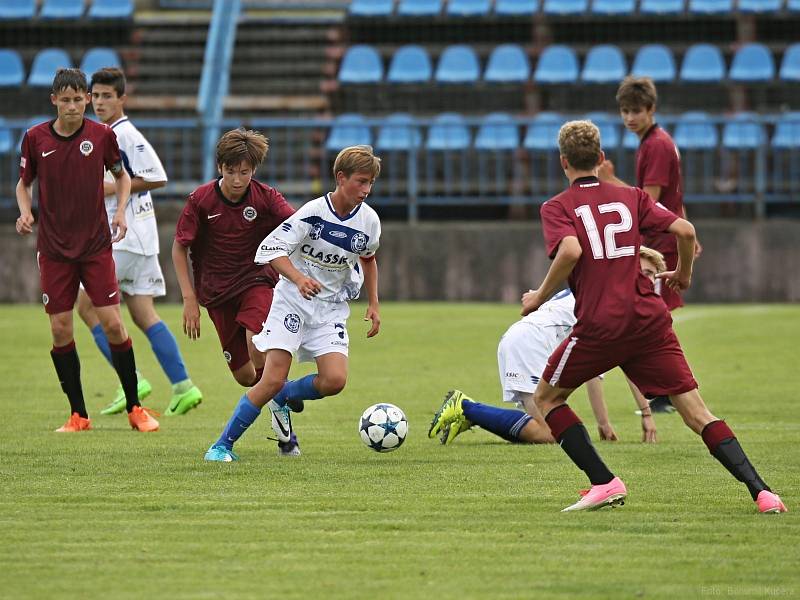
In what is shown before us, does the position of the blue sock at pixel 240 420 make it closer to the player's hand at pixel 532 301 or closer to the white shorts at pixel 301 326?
the white shorts at pixel 301 326

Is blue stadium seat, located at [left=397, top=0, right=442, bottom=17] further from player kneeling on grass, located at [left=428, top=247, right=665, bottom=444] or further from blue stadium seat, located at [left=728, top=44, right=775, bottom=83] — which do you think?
player kneeling on grass, located at [left=428, top=247, right=665, bottom=444]

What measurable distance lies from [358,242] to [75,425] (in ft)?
7.53

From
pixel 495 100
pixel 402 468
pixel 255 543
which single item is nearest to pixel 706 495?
pixel 402 468

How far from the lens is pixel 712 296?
18.0 meters

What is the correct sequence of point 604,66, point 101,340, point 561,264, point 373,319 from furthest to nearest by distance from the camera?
point 604,66 → point 101,340 → point 373,319 → point 561,264

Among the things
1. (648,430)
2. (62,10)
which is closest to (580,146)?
(648,430)

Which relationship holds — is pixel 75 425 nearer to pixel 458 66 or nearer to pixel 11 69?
pixel 458 66

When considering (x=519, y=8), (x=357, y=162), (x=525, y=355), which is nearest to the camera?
(x=357, y=162)

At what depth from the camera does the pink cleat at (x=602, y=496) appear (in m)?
5.79

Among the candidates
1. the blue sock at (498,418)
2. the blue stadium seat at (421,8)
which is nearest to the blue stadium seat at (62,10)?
the blue stadium seat at (421,8)

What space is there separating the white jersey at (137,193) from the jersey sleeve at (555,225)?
3.81 metres

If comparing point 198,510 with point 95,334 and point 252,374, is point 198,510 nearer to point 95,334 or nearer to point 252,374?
point 252,374

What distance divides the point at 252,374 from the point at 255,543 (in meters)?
2.95

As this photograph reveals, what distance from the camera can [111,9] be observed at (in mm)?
22953
